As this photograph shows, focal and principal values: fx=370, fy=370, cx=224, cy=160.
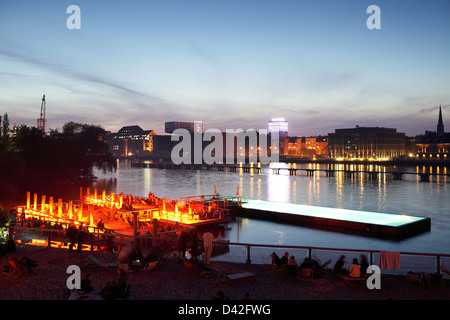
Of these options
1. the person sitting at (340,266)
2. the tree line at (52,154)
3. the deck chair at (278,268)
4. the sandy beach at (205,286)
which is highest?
the tree line at (52,154)

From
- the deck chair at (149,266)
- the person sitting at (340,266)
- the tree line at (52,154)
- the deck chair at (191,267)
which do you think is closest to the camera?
the person sitting at (340,266)

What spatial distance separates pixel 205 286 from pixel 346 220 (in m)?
24.4

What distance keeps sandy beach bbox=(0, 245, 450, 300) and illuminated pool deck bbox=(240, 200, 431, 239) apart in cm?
1938

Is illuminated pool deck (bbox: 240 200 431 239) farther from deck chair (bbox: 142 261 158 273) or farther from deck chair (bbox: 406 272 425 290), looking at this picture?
deck chair (bbox: 142 261 158 273)

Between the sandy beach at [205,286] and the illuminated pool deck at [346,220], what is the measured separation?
763 inches

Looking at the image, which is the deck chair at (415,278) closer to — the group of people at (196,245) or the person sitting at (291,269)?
the person sitting at (291,269)

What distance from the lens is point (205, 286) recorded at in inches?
449

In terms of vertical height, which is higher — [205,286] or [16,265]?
[16,265]

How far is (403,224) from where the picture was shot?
30.5 meters

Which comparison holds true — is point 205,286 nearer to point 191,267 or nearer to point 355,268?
point 191,267

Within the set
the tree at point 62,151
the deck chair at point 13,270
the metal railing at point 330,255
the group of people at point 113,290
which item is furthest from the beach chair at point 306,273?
the tree at point 62,151

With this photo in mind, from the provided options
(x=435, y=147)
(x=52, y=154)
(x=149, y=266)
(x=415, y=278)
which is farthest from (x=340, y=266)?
(x=435, y=147)

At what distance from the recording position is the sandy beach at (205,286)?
10.7 m
